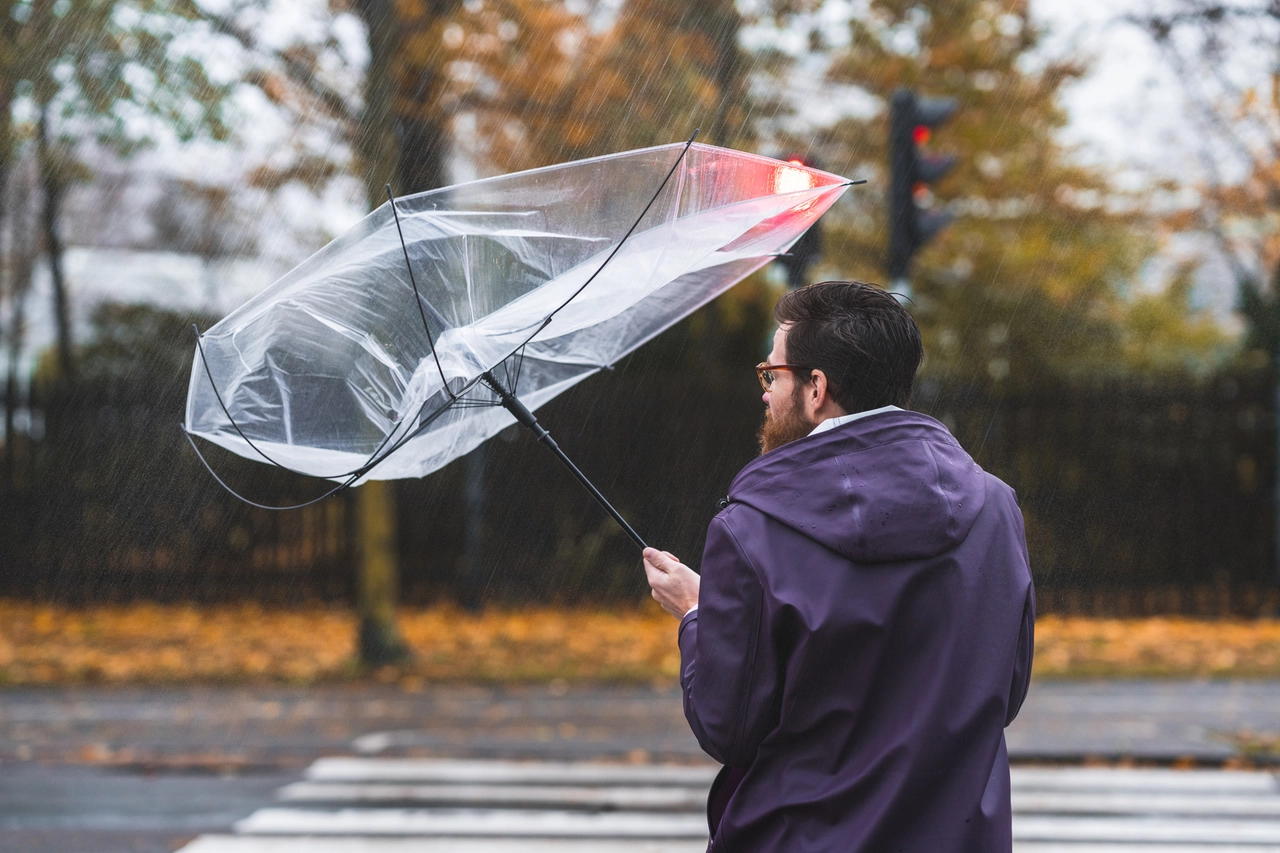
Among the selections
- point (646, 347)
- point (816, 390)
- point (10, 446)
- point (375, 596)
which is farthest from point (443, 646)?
point (816, 390)

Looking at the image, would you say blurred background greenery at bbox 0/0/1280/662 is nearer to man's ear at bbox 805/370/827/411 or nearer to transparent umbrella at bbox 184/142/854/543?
transparent umbrella at bbox 184/142/854/543

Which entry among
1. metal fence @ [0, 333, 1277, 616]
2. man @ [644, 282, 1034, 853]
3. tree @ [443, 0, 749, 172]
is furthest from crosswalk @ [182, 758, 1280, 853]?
tree @ [443, 0, 749, 172]

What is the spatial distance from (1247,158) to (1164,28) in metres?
3.38

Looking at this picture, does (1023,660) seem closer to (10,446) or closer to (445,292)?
(445,292)

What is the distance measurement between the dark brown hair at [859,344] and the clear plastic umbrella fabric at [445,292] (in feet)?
2.55

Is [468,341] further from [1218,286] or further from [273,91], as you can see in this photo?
[1218,286]

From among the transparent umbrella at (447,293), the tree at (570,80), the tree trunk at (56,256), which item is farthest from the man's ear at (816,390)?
the tree trunk at (56,256)

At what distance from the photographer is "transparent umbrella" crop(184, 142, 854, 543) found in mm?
2713

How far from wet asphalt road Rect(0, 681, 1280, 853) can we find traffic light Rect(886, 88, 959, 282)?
335cm

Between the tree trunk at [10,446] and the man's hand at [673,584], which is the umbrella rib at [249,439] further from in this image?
the tree trunk at [10,446]

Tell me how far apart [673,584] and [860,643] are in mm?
565

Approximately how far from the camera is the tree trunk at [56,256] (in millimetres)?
13626

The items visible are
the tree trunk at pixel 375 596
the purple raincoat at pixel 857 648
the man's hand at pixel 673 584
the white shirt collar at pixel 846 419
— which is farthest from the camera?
the tree trunk at pixel 375 596

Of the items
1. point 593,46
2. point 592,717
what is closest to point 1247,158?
point 593,46
